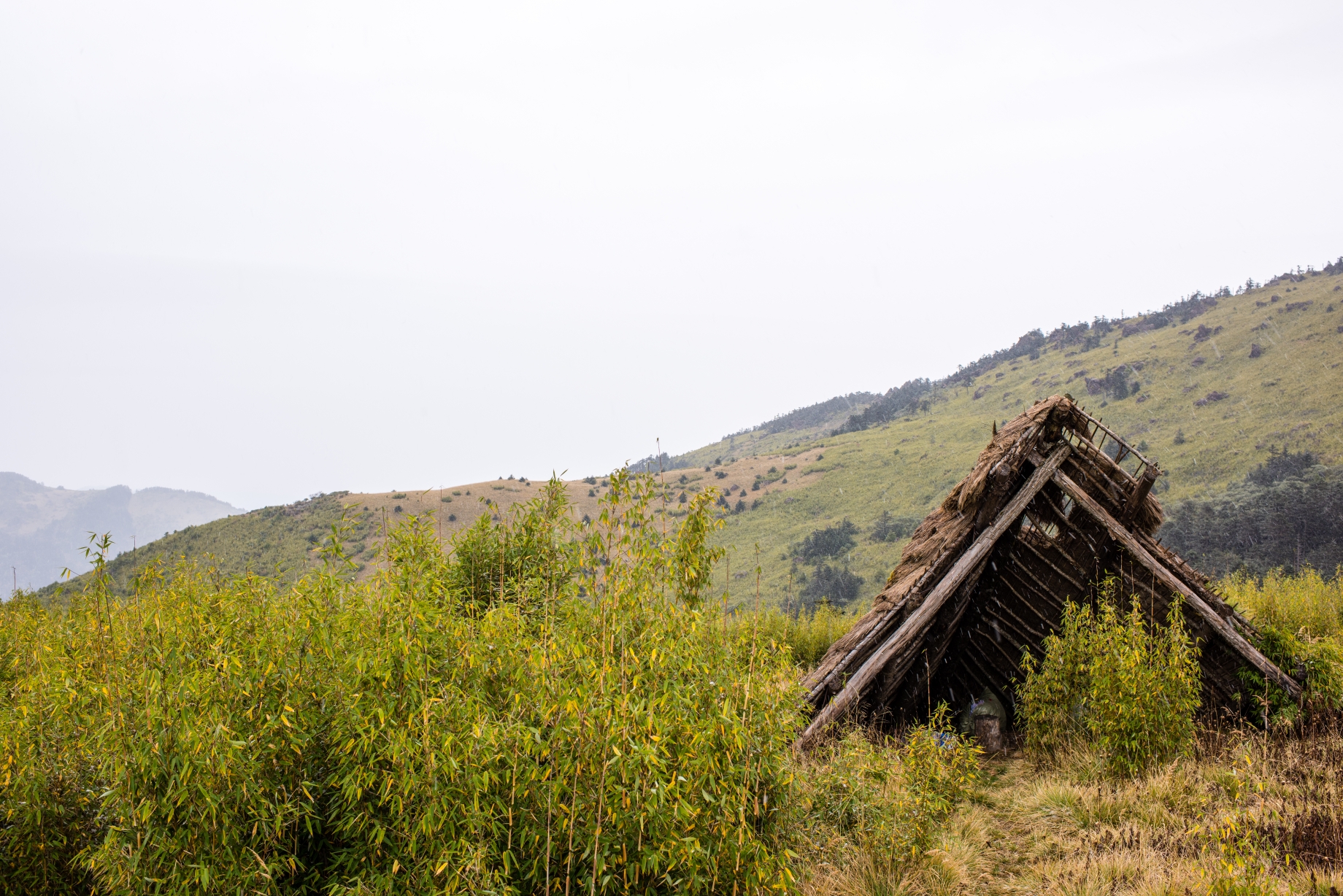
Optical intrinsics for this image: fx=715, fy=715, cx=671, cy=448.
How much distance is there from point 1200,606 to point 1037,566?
1664mm

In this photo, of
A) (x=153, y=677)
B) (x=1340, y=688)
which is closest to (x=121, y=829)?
(x=153, y=677)

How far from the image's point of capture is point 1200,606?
757 centimetres

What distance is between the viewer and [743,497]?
5525 cm

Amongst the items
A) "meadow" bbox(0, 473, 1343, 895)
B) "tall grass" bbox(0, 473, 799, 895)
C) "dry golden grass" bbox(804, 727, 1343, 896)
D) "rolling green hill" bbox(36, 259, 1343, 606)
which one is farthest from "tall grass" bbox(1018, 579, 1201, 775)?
"rolling green hill" bbox(36, 259, 1343, 606)

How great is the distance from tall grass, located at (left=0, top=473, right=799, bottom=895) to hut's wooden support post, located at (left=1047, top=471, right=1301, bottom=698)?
17.2 feet

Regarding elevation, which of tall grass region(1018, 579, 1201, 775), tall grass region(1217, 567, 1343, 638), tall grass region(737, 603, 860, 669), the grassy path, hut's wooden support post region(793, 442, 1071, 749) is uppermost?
hut's wooden support post region(793, 442, 1071, 749)

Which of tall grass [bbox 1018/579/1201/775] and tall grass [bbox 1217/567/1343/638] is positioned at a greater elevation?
tall grass [bbox 1018/579/1201/775]

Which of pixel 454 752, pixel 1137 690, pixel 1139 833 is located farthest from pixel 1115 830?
pixel 454 752

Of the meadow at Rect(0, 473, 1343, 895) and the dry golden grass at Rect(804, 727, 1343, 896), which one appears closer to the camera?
the meadow at Rect(0, 473, 1343, 895)

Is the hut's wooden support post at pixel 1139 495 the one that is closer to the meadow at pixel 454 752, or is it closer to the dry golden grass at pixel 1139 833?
the dry golden grass at pixel 1139 833

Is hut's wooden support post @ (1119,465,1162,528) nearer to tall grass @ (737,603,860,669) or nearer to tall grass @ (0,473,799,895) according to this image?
tall grass @ (0,473,799,895)

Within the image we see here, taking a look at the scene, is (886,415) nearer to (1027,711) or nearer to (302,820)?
(1027,711)

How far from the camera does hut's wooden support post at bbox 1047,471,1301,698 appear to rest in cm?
746

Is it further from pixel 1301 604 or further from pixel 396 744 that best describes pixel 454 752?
pixel 1301 604
